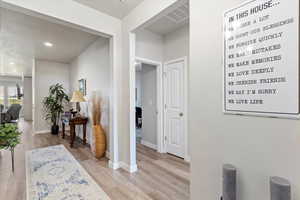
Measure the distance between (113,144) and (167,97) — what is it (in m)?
1.58

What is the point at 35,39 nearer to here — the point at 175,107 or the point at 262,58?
the point at 175,107

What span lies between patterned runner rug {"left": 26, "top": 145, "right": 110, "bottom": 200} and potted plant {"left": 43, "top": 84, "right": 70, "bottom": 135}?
208cm

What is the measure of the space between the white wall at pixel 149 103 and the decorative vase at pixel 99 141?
4.02ft

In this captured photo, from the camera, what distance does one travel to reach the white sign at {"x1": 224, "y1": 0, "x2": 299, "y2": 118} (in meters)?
0.92

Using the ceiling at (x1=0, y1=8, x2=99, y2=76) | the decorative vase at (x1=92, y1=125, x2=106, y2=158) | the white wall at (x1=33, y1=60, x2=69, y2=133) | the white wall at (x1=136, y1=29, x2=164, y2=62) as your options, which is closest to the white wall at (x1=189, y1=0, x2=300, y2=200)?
the white wall at (x1=136, y1=29, x2=164, y2=62)

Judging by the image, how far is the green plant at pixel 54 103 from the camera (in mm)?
4992

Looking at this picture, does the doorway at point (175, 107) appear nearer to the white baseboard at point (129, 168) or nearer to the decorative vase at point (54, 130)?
the white baseboard at point (129, 168)

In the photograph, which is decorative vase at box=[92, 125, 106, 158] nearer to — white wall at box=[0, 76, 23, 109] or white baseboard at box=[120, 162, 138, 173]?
white baseboard at box=[120, 162, 138, 173]

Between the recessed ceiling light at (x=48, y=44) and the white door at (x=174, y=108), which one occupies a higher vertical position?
the recessed ceiling light at (x=48, y=44)

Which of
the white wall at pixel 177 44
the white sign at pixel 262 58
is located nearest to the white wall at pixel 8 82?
the white wall at pixel 177 44

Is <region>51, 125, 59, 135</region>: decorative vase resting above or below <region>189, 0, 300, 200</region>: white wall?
below

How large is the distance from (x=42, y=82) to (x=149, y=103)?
4217 mm

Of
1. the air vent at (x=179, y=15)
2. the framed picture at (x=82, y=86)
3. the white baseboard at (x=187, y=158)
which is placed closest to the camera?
the air vent at (x=179, y=15)

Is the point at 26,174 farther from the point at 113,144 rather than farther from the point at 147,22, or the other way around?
the point at 147,22
